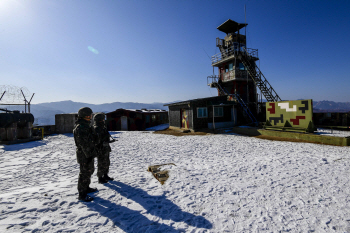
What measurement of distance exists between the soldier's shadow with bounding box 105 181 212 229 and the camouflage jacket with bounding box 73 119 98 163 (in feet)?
4.33

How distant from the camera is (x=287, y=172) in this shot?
5.33 meters

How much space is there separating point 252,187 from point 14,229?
520 cm

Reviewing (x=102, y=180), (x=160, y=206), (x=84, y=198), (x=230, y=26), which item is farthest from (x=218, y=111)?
(x=84, y=198)

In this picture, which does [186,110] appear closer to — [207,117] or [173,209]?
[207,117]

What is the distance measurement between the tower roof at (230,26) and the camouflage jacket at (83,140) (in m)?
25.5

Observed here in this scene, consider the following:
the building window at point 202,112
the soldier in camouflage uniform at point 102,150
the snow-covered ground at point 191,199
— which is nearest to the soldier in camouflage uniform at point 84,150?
the snow-covered ground at point 191,199

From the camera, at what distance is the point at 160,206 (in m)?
3.61

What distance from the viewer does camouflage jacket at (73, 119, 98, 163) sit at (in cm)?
374

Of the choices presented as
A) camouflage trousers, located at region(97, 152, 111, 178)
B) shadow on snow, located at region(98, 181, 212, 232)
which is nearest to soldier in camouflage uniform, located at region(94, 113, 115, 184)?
camouflage trousers, located at region(97, 152, 111, 178)

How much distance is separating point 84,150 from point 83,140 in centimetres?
24

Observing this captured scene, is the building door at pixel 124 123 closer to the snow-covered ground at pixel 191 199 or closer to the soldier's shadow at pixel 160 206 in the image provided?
the snow-covered ground at pixel 191 199

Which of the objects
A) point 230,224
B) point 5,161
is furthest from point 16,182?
point 230,224

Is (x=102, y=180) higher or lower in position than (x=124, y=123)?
lower

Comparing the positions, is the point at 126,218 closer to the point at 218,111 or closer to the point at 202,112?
the point at 202,112
